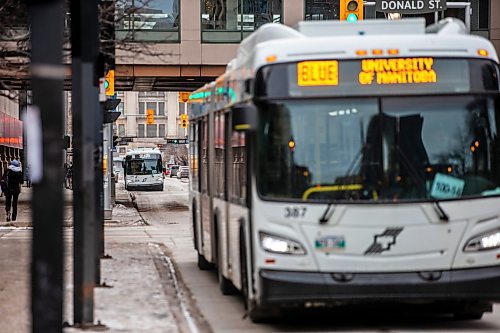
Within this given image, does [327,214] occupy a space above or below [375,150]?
below

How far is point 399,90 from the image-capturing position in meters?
10.5

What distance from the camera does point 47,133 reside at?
5754 millimetres

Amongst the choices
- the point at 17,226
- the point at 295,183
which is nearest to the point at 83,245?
the point at 295,183

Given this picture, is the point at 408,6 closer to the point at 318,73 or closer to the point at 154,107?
the point at 318,73

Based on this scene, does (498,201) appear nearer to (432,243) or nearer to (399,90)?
(432,243)

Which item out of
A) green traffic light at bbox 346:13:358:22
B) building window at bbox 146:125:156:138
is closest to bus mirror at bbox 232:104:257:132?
green traffic light at bbox 346:13:358:22

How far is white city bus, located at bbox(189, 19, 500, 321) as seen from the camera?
33.4 ft

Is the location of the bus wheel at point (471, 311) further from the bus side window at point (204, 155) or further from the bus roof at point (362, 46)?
the bus side window at point (204, 155)

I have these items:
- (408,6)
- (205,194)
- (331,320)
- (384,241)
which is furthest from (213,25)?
(384,241)

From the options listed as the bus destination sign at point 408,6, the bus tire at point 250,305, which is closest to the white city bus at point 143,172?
the bus destination sign at point 408,6

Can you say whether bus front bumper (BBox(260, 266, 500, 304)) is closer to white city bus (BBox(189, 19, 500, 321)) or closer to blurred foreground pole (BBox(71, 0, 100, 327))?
white city bus (BBox(189, 19, 500, 321))

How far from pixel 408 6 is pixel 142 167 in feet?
169

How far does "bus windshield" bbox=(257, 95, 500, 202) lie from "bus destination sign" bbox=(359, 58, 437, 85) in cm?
19

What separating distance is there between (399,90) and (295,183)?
1.39 m
